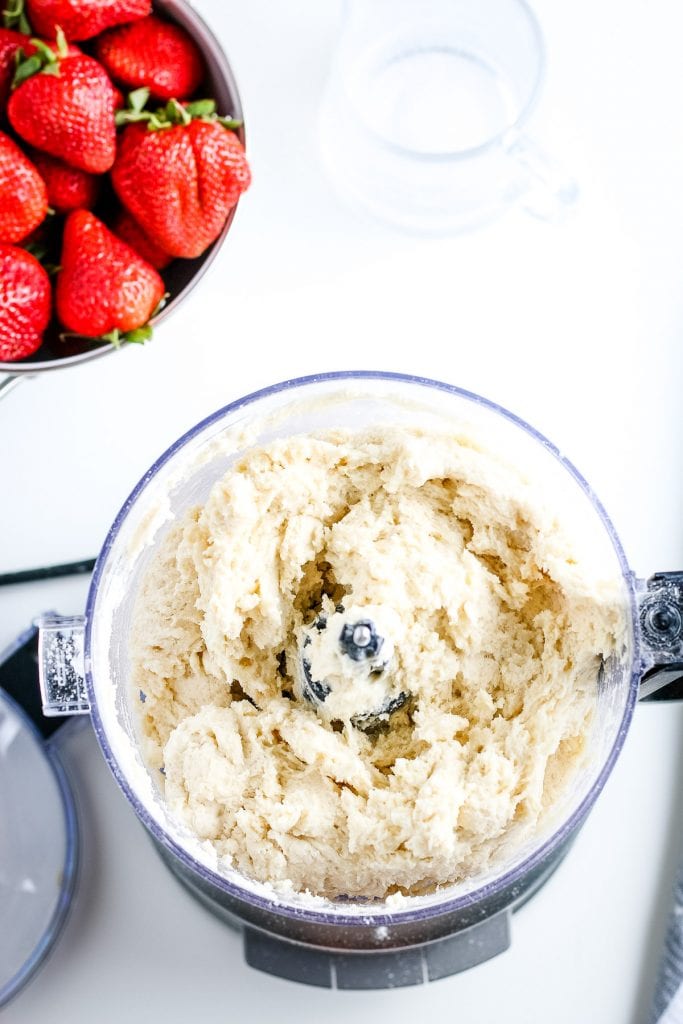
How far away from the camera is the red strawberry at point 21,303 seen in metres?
0.88

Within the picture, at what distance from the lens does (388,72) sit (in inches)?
44.9

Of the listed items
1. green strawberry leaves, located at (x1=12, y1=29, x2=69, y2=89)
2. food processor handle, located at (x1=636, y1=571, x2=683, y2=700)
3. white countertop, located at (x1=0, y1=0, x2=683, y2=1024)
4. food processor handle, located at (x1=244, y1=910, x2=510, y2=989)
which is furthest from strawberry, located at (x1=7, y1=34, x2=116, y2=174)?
food processor handle, located at (x1=244, y1=910, x2=510, y2=989)

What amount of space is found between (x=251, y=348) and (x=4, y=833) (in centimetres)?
50

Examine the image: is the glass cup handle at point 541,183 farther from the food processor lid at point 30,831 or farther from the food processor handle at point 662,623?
the food processor lid at point 30,831

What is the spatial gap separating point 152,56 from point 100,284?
20 cm

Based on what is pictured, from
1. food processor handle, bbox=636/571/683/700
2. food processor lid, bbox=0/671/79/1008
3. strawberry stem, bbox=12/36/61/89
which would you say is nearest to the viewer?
food processor handle, bbox=636/571/683/700

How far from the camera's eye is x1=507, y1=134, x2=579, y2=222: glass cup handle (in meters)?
1.05

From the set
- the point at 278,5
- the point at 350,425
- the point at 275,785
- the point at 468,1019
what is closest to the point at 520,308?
the point at 350,425

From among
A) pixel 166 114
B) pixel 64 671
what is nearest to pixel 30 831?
pixel 64 671

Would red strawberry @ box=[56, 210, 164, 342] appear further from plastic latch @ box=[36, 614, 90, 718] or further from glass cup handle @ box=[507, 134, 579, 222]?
glass cup handle @ box=[507, 134, 579, 222]

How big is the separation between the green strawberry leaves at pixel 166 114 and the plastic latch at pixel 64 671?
1.35ft

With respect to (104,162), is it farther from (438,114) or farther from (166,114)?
(438,114)

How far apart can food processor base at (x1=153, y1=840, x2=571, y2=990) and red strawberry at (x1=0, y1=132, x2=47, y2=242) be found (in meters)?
0.58

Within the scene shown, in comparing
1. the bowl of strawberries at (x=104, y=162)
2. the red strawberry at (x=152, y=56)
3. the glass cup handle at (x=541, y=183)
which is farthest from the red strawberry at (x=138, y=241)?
the glass cup handle at (x=541, y=183)
